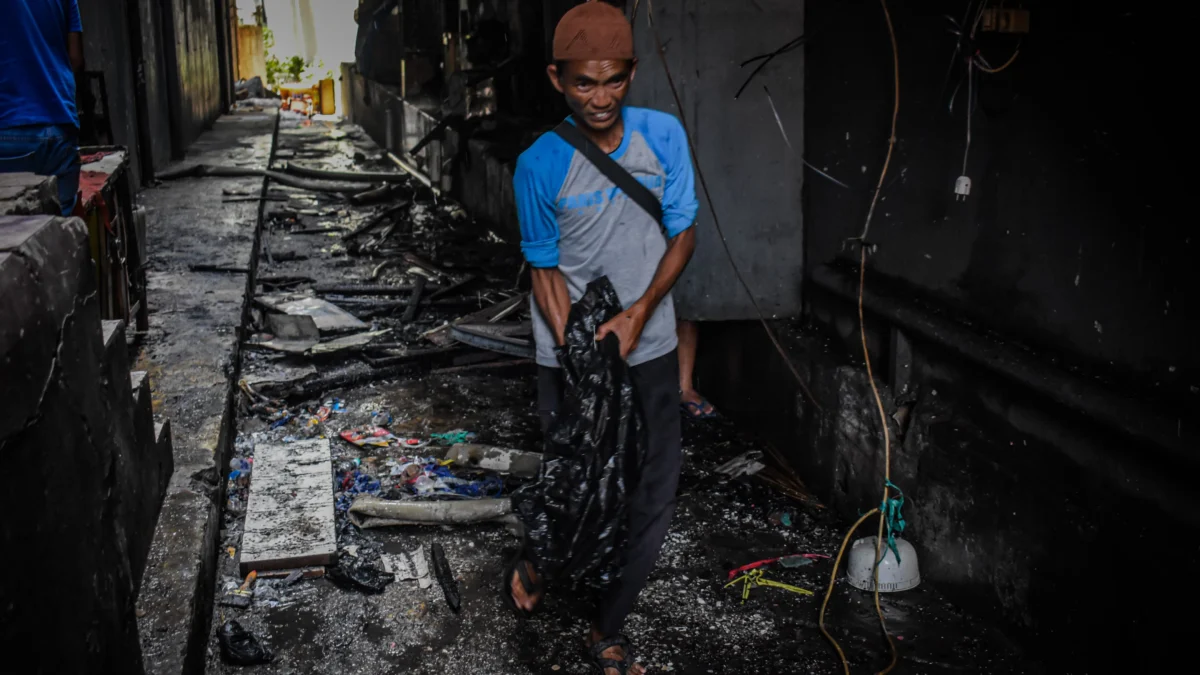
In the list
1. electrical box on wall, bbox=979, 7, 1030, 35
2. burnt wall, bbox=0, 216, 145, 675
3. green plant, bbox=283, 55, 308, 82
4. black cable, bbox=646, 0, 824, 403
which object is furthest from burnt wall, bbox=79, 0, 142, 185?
green plant, bbox=283, 55, 308, 82

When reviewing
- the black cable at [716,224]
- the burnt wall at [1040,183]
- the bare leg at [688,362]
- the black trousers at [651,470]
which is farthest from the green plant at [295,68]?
the black trousers at [651,470]

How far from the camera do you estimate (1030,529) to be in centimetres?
363

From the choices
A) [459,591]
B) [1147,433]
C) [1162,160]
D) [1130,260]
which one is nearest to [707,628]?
[459,591]

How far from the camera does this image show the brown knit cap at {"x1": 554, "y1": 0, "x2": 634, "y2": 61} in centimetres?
303

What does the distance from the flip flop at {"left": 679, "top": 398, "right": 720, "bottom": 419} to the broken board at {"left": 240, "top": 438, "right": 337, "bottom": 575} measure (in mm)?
2110

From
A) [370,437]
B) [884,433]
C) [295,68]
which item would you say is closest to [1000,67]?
[884,433]

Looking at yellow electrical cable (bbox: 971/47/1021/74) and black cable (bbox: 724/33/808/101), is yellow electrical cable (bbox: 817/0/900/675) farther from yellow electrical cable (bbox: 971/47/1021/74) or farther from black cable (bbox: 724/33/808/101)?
black cable (bbox: 724/33/808/101)

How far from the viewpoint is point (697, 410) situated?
6.11m

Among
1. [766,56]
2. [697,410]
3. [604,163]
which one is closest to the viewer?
[604,163]

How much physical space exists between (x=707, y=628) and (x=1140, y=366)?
5.79 ft

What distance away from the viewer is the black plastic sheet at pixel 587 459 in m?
3.18

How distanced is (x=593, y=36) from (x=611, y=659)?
81.1 inches

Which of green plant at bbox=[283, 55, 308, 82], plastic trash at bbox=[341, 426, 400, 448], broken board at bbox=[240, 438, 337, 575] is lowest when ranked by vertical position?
plastic trash at bbox=[341, 426, 400, 448]

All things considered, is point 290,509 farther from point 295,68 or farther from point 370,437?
point 295,68
